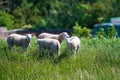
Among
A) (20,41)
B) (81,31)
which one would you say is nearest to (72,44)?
(20,41)

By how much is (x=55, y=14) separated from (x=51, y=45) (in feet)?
81.7

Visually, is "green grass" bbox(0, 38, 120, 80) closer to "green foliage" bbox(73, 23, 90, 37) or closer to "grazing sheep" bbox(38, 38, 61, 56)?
"grazing sheep" bbox(38, 38, 61, 56)

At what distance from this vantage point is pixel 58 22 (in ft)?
105

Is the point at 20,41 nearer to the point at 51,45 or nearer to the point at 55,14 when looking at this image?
the point at 51,45

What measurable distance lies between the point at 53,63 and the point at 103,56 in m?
1.09

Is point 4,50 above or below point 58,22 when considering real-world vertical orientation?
above

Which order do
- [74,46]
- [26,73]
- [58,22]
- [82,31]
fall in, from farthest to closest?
[58,22], [82,31], [74,46], [26,73]

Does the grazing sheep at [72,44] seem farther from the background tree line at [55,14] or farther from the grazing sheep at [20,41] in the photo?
the background tree line at [55,14]

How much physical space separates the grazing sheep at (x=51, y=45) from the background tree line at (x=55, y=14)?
19069mm

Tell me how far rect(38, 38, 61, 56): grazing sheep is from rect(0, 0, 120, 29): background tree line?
19.1 meters

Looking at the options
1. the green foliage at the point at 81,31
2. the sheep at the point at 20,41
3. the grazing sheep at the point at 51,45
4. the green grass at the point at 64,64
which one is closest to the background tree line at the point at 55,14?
the green foliage at the point at 81,31

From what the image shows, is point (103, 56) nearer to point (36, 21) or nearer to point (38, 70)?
point (38, 70)

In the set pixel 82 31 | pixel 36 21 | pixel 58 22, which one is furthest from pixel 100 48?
pixel 36 21

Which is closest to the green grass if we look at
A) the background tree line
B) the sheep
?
the sheep
